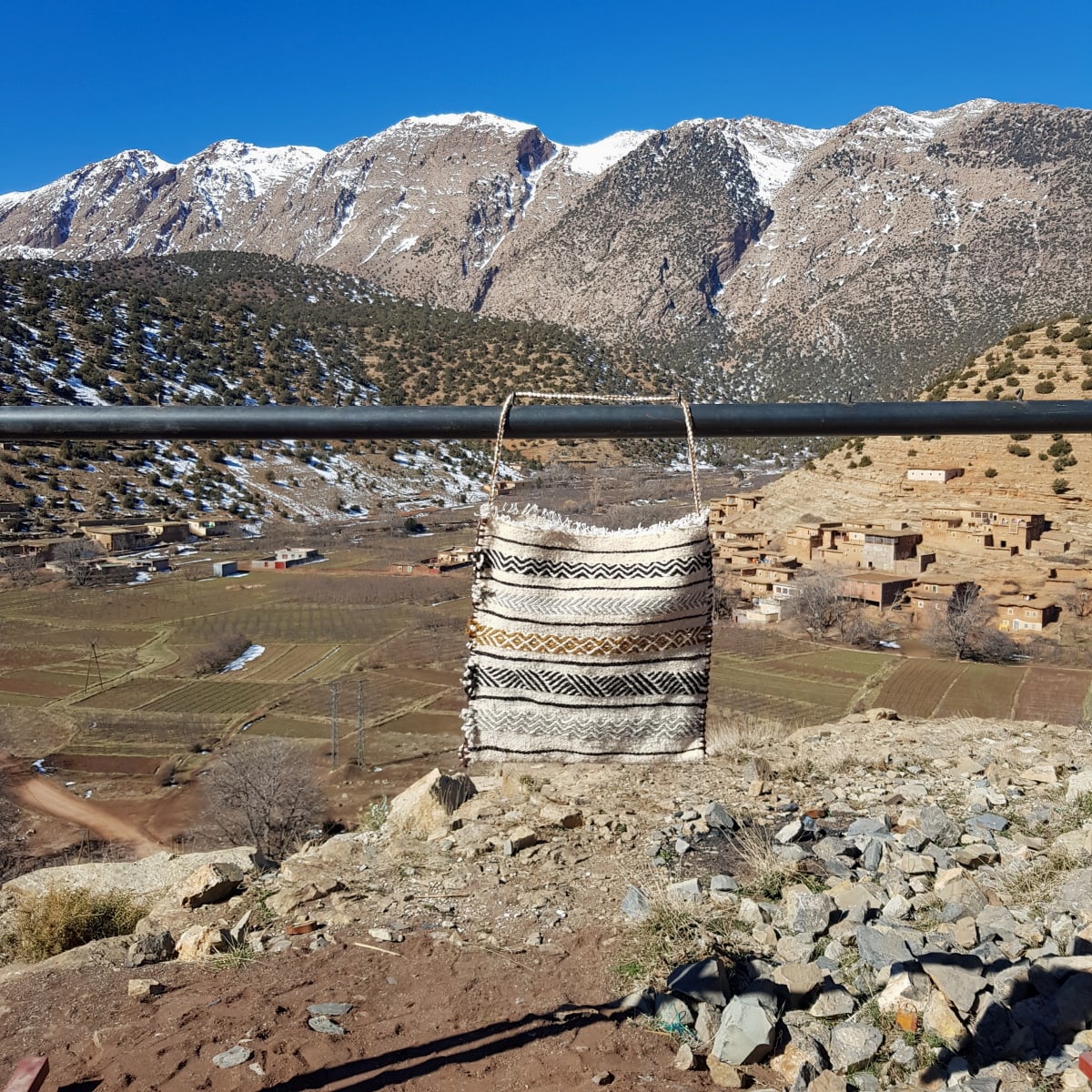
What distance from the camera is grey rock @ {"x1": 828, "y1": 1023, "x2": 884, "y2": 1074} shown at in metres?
3.18

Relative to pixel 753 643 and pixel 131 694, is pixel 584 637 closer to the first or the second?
pixel 753 643

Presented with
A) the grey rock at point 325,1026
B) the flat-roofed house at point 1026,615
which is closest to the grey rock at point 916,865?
the grey rock at point 325,1026

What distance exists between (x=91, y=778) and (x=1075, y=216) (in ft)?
371

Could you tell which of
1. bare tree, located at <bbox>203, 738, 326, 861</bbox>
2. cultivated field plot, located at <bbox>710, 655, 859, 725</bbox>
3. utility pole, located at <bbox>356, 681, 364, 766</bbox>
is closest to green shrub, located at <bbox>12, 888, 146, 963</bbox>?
bare tree, located at <bbox>203, 738, 326, 861</bbox>

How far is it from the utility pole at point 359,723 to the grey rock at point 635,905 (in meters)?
20.3

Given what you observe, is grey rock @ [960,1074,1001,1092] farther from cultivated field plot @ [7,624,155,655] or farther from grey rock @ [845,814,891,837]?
cultivated field plot @ [7,624,155,655]

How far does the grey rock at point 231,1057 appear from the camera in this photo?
341 centimetres

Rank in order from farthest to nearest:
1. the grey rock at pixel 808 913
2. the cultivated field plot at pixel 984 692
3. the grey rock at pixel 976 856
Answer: the cultivated field plot at pixel 984 692 < the grey rock at pixel 976 856 < the grey rock at pixel 808 913

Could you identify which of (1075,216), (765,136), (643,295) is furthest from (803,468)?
(765,136)

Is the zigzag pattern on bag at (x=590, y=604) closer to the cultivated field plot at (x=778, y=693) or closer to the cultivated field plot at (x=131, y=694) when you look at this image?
the cultivated field plot at (x=778, y=693)

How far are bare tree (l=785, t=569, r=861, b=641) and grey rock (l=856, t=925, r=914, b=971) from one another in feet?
90.1

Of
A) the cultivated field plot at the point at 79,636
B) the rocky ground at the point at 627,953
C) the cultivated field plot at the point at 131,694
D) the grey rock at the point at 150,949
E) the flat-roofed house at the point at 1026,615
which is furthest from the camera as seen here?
the cultivated field plot at the point at 79,636

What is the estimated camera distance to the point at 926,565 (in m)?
31.7

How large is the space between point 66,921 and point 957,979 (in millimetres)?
5626
